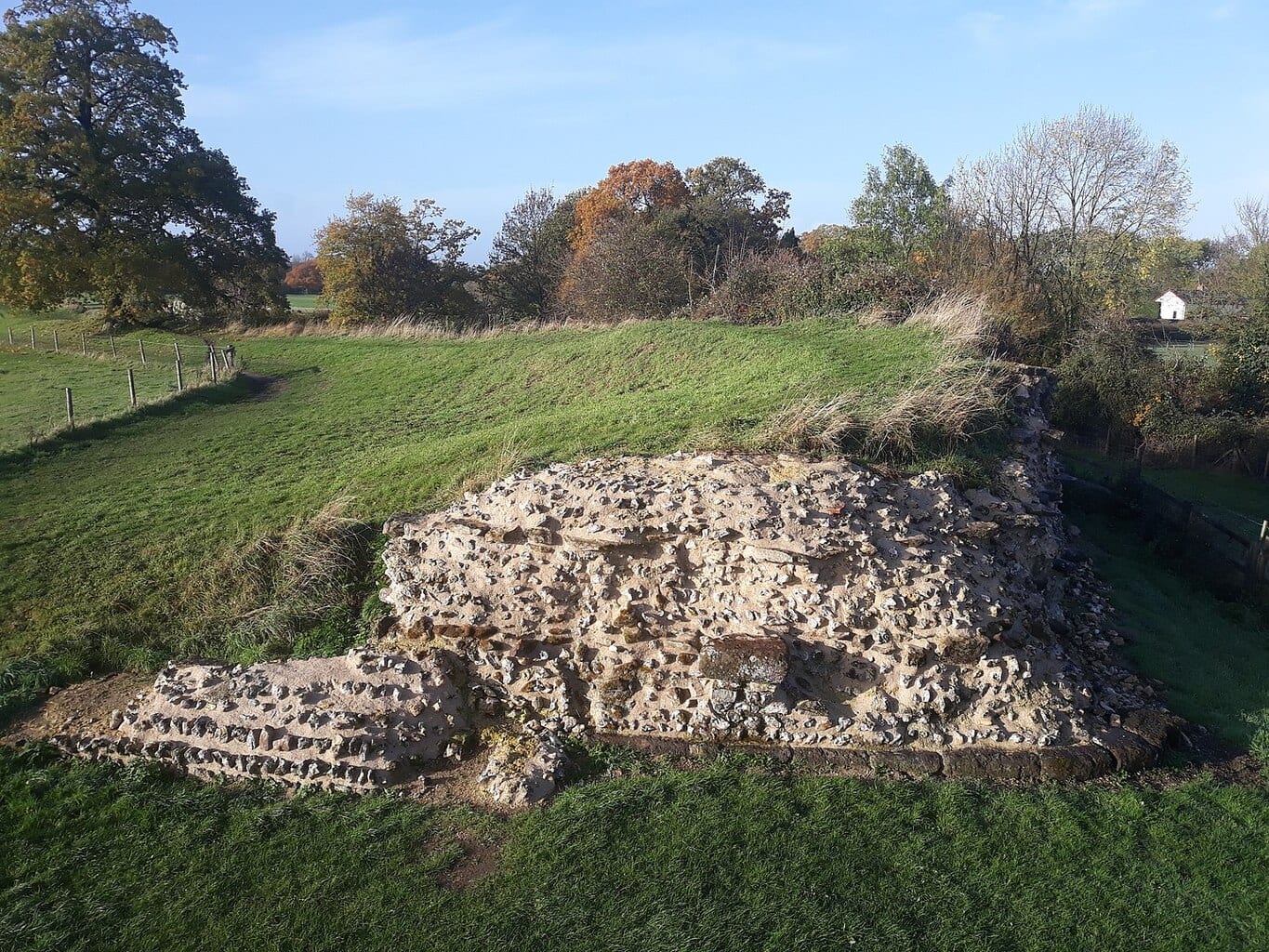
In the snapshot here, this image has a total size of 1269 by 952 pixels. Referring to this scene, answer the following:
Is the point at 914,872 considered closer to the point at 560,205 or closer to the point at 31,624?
the point at 31,624

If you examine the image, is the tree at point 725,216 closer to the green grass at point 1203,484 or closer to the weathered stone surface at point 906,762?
the green grass at point 1203,484

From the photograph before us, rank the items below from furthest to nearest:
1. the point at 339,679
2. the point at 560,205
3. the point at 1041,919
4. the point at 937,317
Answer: the point at 560,205
the point at 937,317
the point at 339,679
the point at 1041,919

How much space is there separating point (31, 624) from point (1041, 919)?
34.1 ft

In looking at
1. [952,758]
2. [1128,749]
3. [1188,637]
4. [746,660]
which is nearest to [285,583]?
[746,660]

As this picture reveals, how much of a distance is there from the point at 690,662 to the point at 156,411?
47.9 ft

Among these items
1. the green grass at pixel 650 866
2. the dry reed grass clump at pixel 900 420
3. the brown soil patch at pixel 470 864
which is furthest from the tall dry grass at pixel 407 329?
the brown soil patch at pixel 470 864

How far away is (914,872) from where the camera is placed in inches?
247

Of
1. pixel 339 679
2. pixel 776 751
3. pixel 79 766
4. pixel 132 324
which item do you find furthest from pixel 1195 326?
pixel 132 324

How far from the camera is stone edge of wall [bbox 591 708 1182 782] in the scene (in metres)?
7.50

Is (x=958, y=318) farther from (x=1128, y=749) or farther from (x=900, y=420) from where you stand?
(x=1128, y=749)

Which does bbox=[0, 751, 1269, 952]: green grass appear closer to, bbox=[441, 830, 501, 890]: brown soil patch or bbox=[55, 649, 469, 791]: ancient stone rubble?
bbox=[441, 830, 501, 890]: brown soil patch

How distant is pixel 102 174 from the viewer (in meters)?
28.6

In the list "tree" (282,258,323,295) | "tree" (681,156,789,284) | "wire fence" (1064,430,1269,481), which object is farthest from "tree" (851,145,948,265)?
"tree" (282,258,323,295)

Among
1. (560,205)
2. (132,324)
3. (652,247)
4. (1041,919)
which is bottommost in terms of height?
(1041,919)
